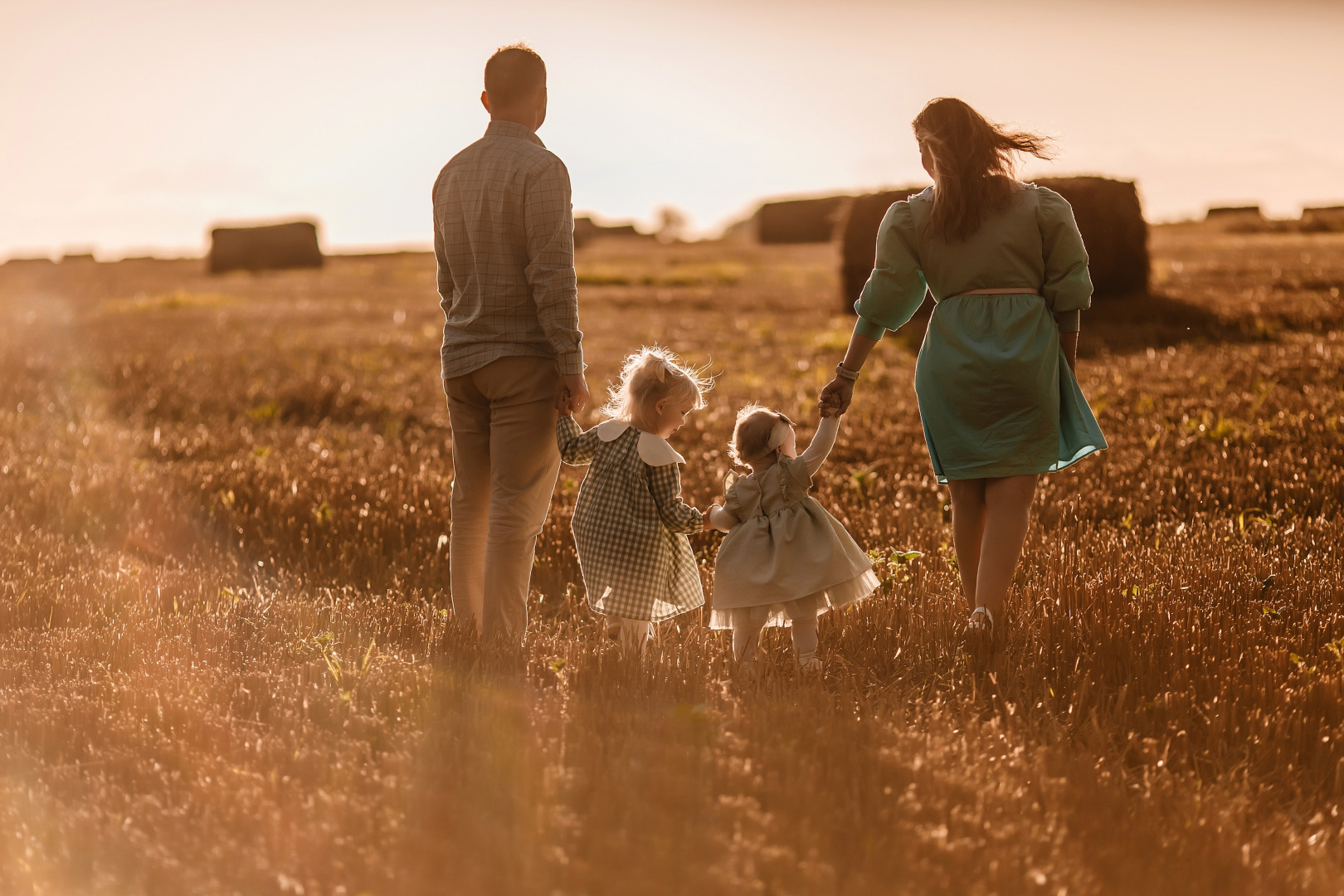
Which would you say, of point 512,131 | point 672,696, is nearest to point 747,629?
point 672,696

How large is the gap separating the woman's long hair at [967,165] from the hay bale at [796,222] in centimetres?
3985

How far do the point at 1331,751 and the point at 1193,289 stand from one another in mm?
12564

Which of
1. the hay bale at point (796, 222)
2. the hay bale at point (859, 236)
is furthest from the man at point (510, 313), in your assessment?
the hay bale at point (796, 222)

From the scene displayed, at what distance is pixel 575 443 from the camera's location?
12.0ft

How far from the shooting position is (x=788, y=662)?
346cm

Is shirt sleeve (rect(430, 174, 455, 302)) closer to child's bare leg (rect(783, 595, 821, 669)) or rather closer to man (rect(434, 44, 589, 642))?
man (rect(434, 44, 589, 642))

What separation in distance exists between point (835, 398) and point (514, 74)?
1.52 meters

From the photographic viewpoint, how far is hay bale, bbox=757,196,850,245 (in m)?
43.4

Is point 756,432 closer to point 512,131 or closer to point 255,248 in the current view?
point 512,131

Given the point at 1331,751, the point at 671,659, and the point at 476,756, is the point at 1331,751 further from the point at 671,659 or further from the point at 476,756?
the point at 476,756

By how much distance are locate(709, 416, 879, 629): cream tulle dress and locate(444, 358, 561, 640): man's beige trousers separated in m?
0.72

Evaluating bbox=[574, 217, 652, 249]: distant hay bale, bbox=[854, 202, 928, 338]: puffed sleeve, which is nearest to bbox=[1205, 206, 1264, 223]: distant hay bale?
bbox=[574, 217, 652, 249]: distant hay bale

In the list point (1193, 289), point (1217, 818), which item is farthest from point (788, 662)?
point (1193, 289)

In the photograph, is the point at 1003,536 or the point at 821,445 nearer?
the point at 821,445
